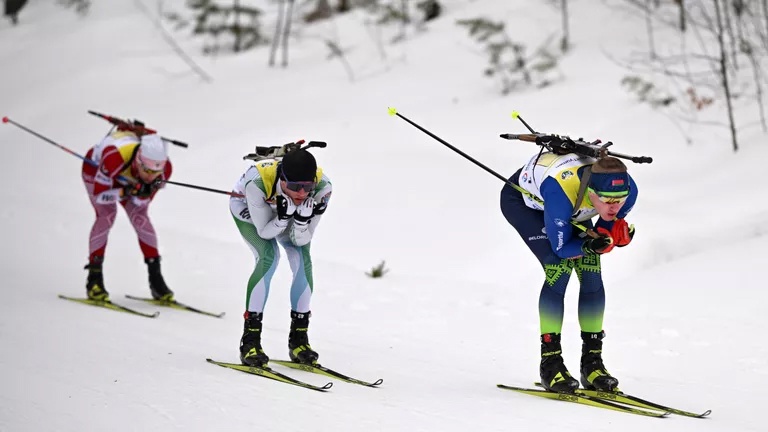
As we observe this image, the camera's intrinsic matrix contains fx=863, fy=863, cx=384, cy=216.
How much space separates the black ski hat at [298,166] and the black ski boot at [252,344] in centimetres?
101

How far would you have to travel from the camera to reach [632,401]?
4973mm

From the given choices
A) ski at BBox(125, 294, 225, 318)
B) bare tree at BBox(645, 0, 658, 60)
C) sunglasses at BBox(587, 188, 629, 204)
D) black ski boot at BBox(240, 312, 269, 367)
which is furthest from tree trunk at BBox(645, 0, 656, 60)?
black ski boot at BBox(240, 312, 269, 367)

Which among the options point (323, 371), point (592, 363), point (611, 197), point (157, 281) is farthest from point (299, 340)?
point (157, 281)

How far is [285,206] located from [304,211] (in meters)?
0.15

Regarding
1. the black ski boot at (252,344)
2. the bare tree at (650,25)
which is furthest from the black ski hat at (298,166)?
the bare tree at (650,25)

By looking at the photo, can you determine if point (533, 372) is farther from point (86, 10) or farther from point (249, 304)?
point (86, 10)

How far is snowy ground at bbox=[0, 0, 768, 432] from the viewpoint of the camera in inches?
197

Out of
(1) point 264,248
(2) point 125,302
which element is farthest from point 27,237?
(1) point 264,248

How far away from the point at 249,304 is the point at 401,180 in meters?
7.10

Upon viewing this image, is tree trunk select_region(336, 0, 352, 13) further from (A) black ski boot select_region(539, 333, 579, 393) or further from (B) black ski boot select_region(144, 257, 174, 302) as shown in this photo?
(A) black ski boot select_region(539, 333, 579, 393)

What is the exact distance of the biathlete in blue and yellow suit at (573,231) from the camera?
4891 mm

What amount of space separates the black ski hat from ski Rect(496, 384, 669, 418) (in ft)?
6.12

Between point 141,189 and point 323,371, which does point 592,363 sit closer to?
point 323,371

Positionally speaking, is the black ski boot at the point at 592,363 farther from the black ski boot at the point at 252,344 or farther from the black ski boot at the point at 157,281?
the black ski boot at the point at 157,281
